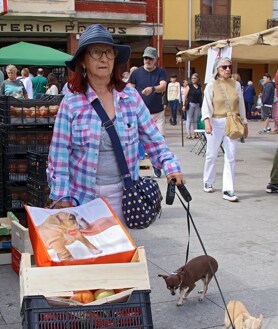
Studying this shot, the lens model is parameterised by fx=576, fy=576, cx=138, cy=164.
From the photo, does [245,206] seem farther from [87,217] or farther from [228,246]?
[87,217]

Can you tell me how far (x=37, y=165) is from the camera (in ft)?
16.8

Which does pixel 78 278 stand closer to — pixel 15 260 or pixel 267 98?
pixel 15 260

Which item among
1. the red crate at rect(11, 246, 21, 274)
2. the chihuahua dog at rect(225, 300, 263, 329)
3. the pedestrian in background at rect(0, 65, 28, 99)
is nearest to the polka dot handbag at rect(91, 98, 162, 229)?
the chihuahua dog at rect(225, 300, 263, 329)

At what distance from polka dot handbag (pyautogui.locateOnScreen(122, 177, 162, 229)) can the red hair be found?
0.57 m

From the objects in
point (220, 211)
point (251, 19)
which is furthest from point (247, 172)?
point (251, 19)

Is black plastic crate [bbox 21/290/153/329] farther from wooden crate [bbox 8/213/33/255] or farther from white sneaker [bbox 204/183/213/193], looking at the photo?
white sneaker [bbox 204/183/213/193]

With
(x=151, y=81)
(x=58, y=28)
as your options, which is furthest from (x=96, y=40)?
(x=58, y=28)

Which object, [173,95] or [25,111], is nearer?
[25,111]

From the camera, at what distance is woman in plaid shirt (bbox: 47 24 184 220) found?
3203 millimetres

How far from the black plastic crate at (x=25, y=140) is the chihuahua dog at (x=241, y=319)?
2.84 metres

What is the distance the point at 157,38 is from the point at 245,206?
19.3 metres

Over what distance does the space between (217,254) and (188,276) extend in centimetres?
147

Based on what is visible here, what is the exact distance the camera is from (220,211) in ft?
23.4

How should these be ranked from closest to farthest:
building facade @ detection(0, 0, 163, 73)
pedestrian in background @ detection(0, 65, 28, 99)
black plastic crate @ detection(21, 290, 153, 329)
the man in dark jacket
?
black plastic crate @ detection(21, 290, 153, 329), pedestrian in background @ detection(0, 65, 28, 99), the man in dark jacket, building facade @ detection(0, 0, 163, 73)
